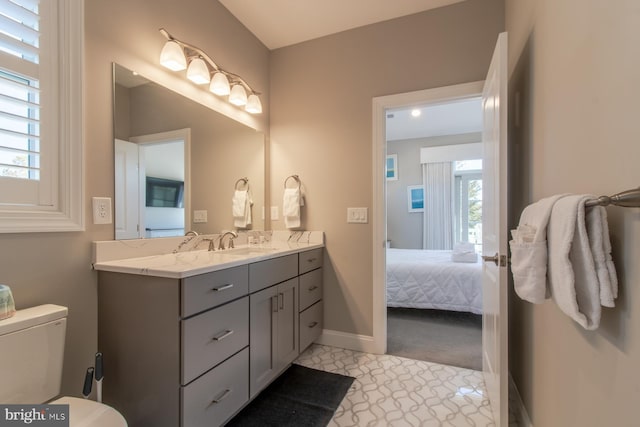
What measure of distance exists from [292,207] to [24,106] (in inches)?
66.6

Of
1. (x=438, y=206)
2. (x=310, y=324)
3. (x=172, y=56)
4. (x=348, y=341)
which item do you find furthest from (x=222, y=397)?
(x=438, y=206)

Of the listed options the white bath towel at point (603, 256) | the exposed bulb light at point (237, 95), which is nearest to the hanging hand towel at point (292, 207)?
the exposed bulb light at point (237, 95)

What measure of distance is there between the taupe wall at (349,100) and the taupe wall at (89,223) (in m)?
1.12

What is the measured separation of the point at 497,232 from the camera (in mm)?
1434

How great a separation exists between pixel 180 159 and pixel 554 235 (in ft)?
6.32

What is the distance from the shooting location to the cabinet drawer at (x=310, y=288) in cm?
218

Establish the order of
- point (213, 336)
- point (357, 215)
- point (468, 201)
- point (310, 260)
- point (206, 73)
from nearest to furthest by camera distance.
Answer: point (213, 336)
point (206, 73)
point (310, 260)
point (357, 215)
point (468, 201)

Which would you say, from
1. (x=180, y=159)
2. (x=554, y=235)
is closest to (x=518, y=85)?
(x=554, y=235)

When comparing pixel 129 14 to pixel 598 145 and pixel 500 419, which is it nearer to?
pixel 598 145

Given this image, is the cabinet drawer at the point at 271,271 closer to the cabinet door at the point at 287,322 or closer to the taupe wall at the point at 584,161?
the cabinet door at the point at 287,322

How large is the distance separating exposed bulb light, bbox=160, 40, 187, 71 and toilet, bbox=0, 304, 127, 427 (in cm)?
135

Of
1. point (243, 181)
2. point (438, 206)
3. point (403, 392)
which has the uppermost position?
point (243, 181)

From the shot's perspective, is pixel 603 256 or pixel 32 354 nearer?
pixel 603 256

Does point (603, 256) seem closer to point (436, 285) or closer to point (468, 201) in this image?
point (436, 285)
